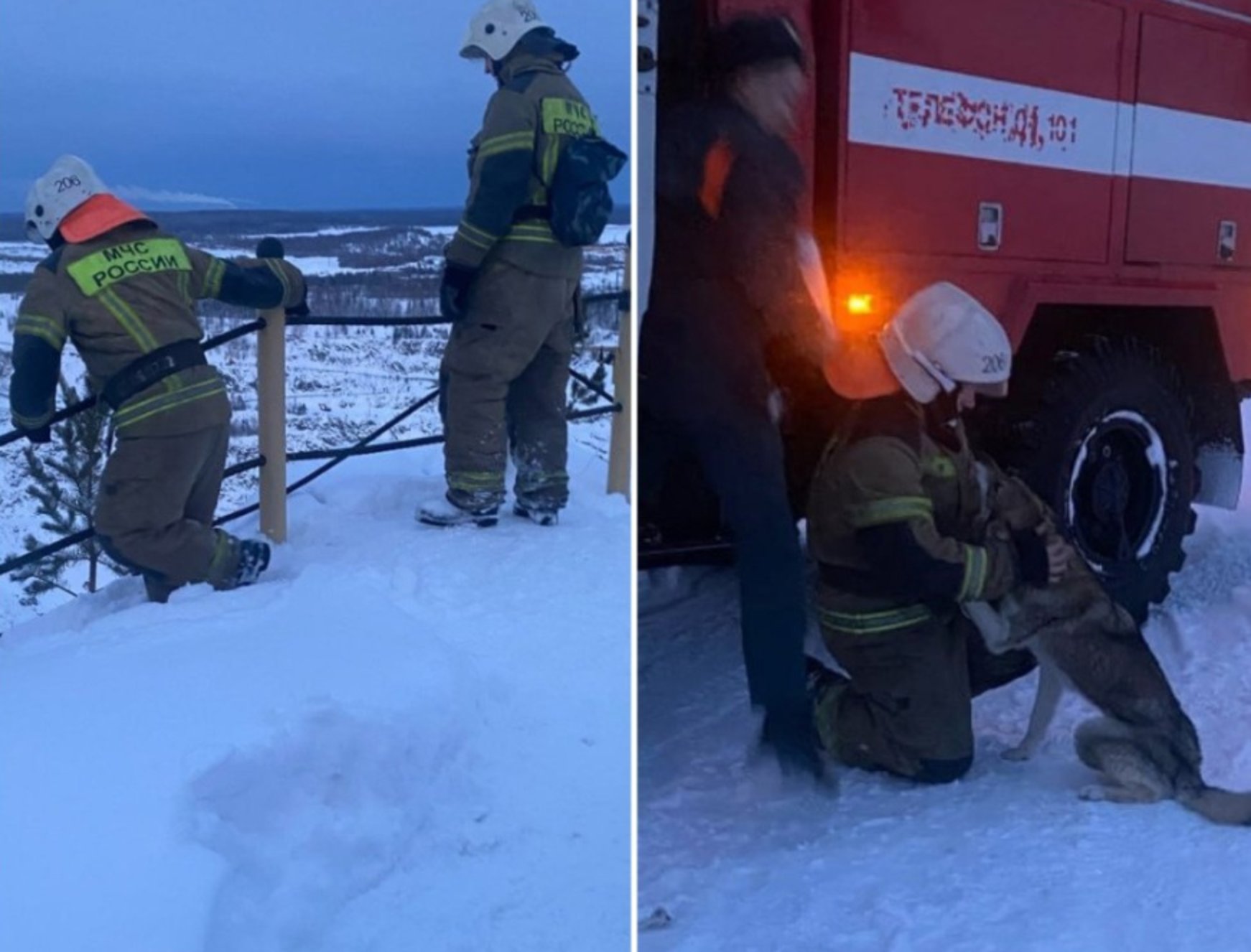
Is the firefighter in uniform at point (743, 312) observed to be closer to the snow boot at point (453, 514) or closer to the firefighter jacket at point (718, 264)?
the firefighter jacket at point (718, 264)

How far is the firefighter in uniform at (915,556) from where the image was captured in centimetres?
204

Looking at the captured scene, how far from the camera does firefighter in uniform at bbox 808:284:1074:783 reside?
6.68 ft

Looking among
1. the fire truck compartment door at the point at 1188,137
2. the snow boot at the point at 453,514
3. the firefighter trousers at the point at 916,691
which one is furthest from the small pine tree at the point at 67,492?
the fire truck compartment door at the point at 1188,137

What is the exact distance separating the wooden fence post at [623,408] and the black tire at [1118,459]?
1.04m

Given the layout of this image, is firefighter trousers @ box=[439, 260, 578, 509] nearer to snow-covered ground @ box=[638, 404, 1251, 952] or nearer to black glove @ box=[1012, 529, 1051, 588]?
snow-covered ground @ box=[638, 404, 1251, 952]

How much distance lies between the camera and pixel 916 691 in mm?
2277

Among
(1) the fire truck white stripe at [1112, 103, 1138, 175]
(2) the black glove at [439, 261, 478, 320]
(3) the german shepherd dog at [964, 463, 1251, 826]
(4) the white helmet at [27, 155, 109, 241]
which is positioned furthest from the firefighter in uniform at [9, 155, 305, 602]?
A: (1) the fire truck white stripe at [1112, 103, 1138, 175]

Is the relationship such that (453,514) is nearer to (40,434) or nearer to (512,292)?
(512,292)

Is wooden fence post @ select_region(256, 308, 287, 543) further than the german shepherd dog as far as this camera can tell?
No

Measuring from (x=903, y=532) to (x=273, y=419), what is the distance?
1028mm

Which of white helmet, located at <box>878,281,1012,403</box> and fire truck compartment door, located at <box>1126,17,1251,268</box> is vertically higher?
fire truck compartment door, located at <box>1126,17,1251,268</box>

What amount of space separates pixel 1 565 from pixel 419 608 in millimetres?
434

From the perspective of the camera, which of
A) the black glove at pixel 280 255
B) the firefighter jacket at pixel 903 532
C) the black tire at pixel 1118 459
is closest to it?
the black glove at pixel 280 255

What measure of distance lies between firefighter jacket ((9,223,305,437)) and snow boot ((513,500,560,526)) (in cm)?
34
